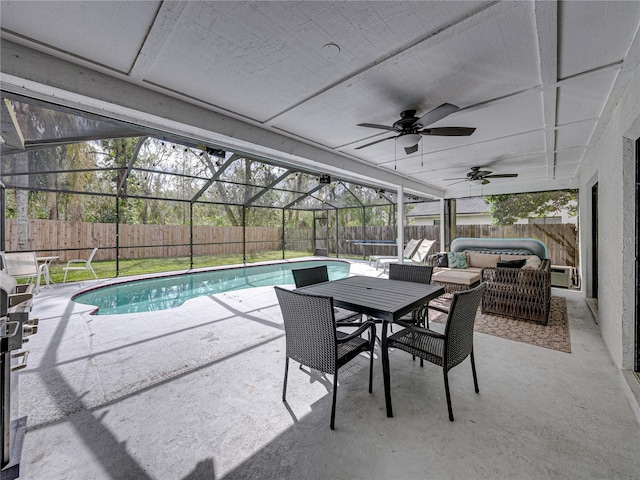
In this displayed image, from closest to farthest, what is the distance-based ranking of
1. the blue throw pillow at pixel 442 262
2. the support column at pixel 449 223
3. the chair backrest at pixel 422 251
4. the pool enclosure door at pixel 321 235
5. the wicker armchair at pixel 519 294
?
the wicker armchair at pixel 519 294, the blue throw pillow at pixel 442 262, the chair backrest at pixel 422 251, the support column at pixel 449 223, the pool enclosure door at pixel 321 235

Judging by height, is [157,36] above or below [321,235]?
above

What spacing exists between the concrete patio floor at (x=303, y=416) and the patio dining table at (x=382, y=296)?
16.4 inches

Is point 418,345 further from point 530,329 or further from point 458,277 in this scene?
point 458,277

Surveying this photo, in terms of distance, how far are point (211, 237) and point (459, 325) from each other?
11852mm

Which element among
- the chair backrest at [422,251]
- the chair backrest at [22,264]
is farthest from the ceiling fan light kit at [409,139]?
the chair backrest at [22,264]

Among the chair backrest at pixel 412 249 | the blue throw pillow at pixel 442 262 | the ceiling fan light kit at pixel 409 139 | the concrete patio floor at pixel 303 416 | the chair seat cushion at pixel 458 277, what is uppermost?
the ceiling fan light kit at pixel 409 139

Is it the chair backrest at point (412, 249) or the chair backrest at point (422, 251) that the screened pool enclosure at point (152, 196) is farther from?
the chair backrest at point (422, 251)

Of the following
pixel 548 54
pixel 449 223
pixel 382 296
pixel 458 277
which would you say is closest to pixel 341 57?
pixel 548 54

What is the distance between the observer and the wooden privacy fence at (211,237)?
778 centimetres

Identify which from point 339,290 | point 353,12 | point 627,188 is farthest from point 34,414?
point 627,188

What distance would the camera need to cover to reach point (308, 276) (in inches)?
122

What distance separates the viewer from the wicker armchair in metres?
3.67

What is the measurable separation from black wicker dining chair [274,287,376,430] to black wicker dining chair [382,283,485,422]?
1.17ft

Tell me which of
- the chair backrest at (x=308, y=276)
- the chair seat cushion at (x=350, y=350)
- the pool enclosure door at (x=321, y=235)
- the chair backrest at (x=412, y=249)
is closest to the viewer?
the chair seat cushion at (x=350, y=350)
